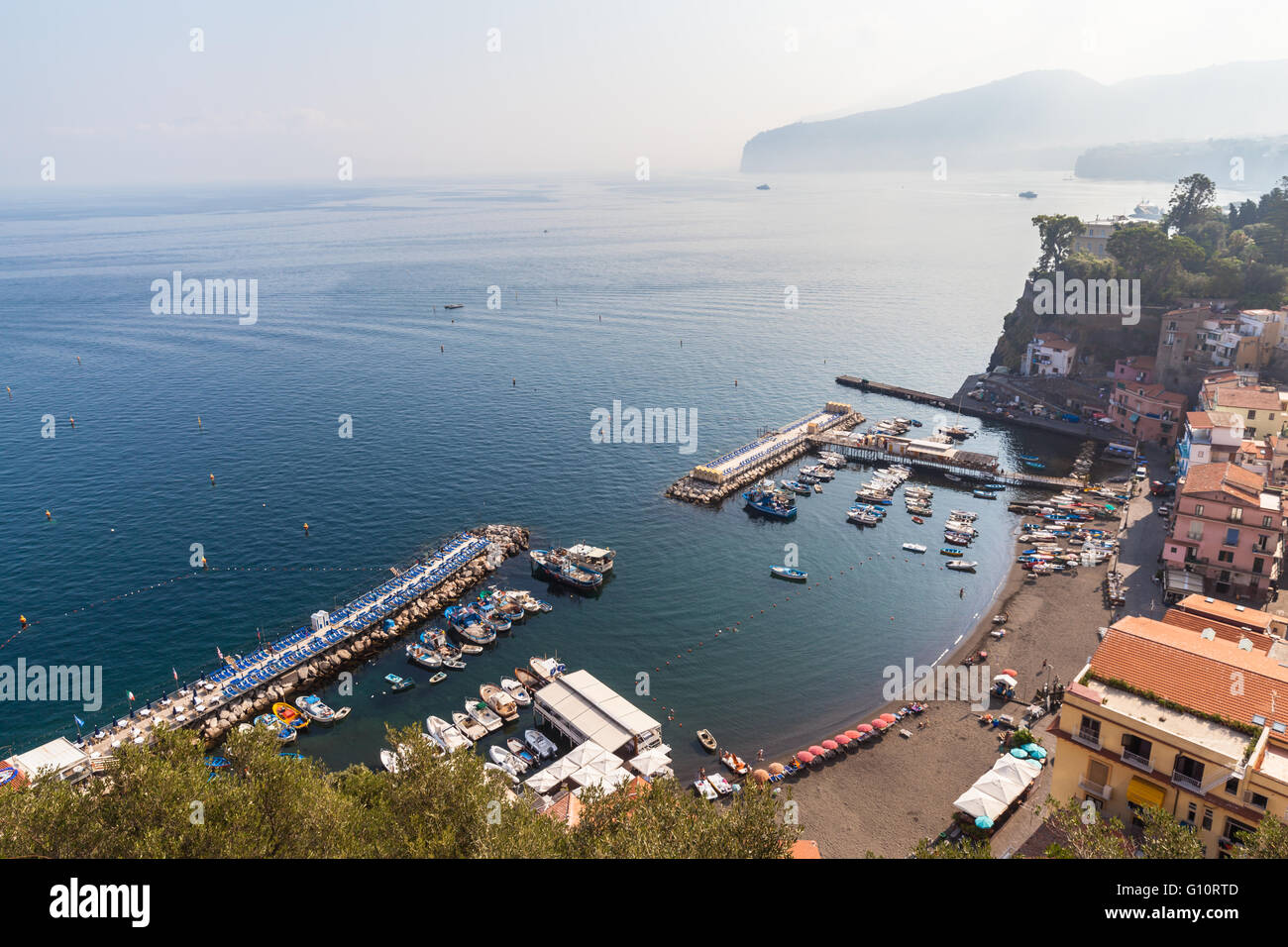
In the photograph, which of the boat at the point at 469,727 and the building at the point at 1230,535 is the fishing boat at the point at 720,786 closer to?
the boat at the point at 469,727

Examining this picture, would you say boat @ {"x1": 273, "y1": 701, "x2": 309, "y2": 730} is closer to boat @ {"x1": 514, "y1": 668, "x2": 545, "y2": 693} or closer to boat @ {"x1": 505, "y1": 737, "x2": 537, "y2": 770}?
boat @ {"x1": 505, "y1": 737, "x2": 537, "y2": 770}

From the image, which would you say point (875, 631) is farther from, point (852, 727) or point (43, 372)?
point (43, 372)

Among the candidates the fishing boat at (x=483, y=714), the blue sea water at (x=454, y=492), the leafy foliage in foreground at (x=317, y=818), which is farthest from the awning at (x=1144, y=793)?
the fishing boat at (x=483, y=714)

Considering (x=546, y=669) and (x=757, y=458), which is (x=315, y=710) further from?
(x=757, y=458)

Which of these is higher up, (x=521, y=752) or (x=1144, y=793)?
(x=1144, y=793)

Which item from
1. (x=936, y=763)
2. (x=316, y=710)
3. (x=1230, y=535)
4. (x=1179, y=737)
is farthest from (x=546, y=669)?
(x=1230, y=535)

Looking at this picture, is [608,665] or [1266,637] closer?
[1266,637]
